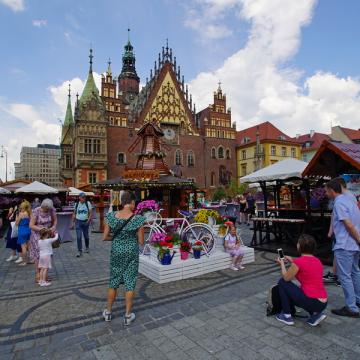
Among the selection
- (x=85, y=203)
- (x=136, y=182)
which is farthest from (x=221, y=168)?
(x=85, y=203)

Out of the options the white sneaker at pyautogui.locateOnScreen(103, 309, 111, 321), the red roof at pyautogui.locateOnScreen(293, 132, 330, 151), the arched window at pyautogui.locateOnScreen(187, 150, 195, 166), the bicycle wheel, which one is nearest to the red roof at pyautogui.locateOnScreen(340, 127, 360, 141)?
the red roof at pyautogui.locateOnScreen(293, 132, 330, 151)

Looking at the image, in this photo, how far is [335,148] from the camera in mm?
6188

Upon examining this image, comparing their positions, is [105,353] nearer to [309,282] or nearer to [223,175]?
[309,282]

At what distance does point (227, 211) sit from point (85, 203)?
40.7 feet

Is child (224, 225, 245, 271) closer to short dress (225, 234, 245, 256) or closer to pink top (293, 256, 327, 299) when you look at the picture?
short dress (225, 234, 245, 256)

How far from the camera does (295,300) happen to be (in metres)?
3.73

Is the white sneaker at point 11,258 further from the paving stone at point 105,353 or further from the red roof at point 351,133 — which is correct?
the red roof at point 351,133

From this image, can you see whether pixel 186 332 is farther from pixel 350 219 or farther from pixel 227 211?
pixel 227 211

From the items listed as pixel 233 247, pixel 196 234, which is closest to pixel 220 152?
pixel 196 234

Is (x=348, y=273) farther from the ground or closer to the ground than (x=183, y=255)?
farther from the ground

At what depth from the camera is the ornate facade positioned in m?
34.8

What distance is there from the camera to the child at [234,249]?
6.73 metres

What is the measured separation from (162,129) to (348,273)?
119ft

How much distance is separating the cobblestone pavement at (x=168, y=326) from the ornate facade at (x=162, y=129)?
27.0 m
